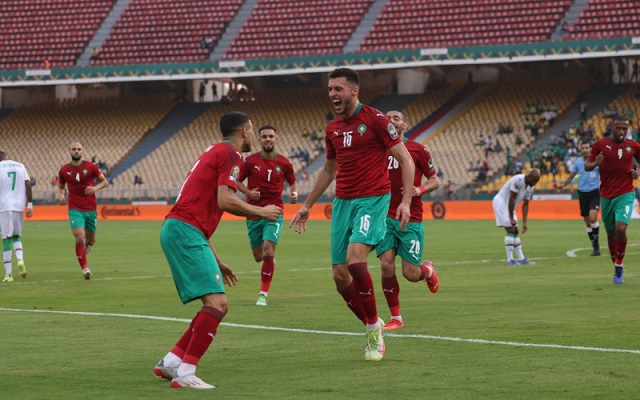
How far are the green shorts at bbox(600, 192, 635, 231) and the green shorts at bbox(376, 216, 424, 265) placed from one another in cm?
506

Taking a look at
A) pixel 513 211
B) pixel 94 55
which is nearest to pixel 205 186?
pixel 513 211

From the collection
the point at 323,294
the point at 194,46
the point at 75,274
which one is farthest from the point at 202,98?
the point at 323,294

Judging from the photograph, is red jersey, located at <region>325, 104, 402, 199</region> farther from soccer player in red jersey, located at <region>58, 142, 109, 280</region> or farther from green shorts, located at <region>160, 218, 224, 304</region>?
soccer player in red jersey, located at <region>58, 142, 109, 280</region>

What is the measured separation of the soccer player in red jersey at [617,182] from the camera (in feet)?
56.7

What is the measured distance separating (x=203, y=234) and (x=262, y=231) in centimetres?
770

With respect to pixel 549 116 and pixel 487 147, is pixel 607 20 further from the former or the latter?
pixel 487 147

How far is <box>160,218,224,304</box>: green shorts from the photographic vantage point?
347 inches

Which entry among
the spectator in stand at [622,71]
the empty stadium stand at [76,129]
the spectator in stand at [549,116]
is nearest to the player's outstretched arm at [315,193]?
the spectator in stand at [549,116]

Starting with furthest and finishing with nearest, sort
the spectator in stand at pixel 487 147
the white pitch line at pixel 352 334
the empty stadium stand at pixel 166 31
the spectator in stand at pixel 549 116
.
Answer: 1. the empty stadium stand at pixel 166 31
2. the spectator in stand at pixel 549 116
3. the spectator in stand at pixel 487 147
4. the white pitch line at pixel 352 334

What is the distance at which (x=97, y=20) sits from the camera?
67.1 meters

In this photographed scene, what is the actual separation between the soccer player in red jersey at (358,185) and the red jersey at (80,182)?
11116 millimetres

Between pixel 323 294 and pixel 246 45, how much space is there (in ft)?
151

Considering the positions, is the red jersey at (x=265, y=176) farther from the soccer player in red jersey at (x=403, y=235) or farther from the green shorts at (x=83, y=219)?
the green shorts at (x=83, y=219)

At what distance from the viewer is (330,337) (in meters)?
11.7
